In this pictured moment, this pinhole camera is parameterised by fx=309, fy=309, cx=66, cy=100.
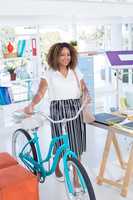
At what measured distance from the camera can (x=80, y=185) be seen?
2.53 m

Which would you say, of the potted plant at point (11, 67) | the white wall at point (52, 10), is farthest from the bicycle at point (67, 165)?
the potted plant at point (11, 67)

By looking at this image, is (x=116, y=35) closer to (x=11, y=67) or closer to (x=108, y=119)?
(x=11, y=67)

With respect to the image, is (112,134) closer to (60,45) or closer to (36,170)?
(36,170)

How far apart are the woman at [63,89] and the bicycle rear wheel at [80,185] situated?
14.0 inches

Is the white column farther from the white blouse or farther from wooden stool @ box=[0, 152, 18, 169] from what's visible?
wooden stool @ box=[0, 152, 18, 169]

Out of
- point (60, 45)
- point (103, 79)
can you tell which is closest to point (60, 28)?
point (103, 79)

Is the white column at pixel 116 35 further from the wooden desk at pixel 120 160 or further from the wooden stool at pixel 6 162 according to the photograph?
the wooden stool at pixel 6 162

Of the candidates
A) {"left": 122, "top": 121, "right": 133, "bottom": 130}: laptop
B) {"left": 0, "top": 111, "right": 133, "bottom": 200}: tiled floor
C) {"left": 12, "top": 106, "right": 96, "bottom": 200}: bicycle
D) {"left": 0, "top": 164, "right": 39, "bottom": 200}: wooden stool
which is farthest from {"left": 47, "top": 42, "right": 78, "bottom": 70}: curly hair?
{"left": 0, "top": 111, "right": 133, "bottom": 200}: tiled floor

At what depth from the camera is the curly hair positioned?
2725 millimetres

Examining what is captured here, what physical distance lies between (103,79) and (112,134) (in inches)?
192

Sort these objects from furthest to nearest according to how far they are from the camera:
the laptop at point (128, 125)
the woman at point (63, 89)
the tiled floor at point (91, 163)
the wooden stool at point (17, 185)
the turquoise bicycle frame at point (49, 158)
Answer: the tiled floor at point (91, 163)
the woman at point (63, 89)
the laptop at point (128, 125)
the turquoise bicycle frame at point (49, 158)
the wooden stool at point (17, 185)

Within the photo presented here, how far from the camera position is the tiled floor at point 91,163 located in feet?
9.49

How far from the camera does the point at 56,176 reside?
10.7ft

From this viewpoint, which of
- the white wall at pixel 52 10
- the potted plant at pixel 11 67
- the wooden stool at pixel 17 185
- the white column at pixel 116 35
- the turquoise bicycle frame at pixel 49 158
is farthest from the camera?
the white column at pixel 116 35
